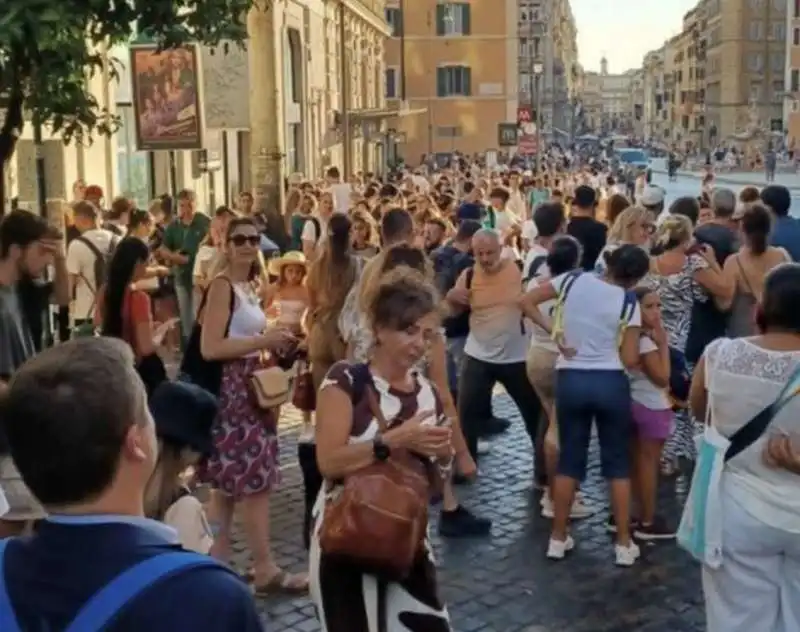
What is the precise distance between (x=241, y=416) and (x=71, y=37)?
77.5 inches

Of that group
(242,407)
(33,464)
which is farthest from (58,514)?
(242,407)

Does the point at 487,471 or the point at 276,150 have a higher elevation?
the point at 276,150

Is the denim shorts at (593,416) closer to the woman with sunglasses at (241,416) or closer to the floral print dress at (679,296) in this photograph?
the floral print dress at (679,296)

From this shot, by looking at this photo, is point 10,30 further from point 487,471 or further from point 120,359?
point 487,471

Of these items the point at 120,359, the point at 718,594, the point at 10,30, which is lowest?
the point at 718,594

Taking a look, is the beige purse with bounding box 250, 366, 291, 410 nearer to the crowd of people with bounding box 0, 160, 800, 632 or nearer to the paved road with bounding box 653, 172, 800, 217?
the crowd of people with bounding box 0, 160, 800, 632

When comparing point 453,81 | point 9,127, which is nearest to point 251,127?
point 9,127

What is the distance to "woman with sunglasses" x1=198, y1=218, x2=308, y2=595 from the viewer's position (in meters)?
6.10

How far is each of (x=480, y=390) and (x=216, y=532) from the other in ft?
7.79

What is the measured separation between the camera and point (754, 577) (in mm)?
4492

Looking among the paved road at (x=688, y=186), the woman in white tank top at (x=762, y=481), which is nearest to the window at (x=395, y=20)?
the paved road at (x=688, y=186)

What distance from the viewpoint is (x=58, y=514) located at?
2.18 m

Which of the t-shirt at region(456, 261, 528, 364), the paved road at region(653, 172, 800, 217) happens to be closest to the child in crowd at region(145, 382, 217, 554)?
the t-shirt at region(456, 261, 528, 364)

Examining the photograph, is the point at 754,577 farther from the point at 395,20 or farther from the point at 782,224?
the point at 395,20
